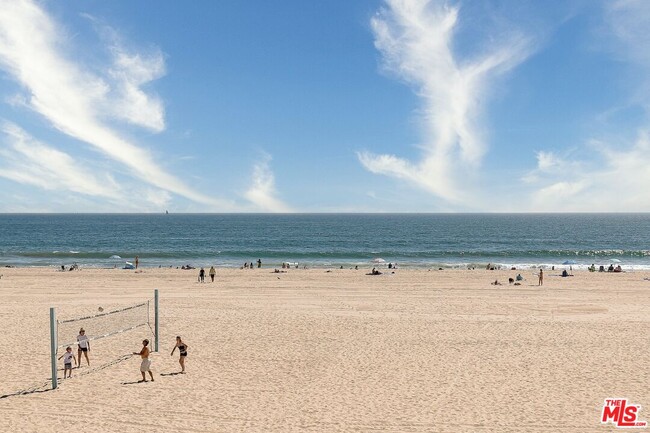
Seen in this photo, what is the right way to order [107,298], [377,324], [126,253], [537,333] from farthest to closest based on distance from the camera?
[126,253] → [107,298] → [377,324] → [537,333]

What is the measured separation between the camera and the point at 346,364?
656 inches

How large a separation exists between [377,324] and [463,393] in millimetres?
8702

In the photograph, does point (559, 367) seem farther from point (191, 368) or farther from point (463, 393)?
point (191, 368)

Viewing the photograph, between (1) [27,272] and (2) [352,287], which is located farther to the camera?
(1) [27,272]

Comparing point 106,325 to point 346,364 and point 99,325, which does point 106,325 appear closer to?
point 99,325

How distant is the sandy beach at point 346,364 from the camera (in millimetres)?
12258

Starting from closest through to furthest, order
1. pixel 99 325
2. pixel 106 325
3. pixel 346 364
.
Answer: pixel 346 364
pixel 106 325
pixel 99 325

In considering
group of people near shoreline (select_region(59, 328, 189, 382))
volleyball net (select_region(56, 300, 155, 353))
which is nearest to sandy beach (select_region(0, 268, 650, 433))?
group of people near shoreline (select_region(59, 328, 189, 382))

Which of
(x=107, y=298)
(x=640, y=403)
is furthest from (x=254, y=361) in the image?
(x=107, y=298)

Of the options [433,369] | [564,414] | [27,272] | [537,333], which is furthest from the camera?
[27,272]

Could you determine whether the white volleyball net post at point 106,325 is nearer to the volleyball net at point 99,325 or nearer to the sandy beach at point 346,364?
the volleyball net at point 99,325

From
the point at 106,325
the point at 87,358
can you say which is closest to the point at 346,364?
the point at 87,358

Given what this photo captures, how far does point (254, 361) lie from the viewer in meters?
17.0

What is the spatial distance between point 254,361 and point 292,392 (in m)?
3.28
